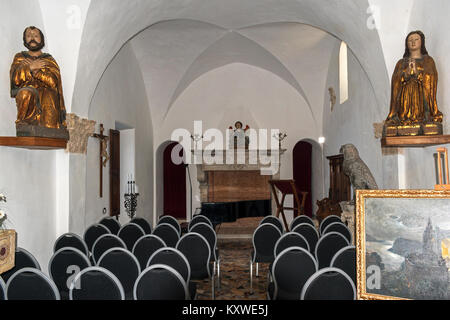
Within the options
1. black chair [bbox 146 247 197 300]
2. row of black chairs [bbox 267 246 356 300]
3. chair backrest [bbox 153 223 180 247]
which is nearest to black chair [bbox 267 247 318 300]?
row of black chairs [bbox 267 246 356 300]

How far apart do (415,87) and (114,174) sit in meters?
6.57

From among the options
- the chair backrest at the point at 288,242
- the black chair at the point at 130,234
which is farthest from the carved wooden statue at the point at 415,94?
the black chair at the point at 130,234

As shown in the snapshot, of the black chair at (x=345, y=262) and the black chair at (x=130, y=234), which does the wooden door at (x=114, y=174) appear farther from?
the black chair at (x=345, y=262)

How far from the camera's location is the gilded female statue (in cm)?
409

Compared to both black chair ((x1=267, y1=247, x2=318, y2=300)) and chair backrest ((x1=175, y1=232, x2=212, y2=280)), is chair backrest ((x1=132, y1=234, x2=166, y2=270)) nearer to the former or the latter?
chair backrest ((x1=175, y1=232, x2=212, y2=280))

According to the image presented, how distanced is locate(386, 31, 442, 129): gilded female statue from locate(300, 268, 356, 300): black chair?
7.69 ft

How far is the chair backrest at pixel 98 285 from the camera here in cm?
271

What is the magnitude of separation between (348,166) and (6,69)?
4.89 metres

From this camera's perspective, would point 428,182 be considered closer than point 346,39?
Yes

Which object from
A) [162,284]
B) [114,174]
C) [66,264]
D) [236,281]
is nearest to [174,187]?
[114,174]

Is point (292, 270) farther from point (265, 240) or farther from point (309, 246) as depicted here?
point (265, 240)
